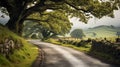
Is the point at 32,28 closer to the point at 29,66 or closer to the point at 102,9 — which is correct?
the point at 102,9

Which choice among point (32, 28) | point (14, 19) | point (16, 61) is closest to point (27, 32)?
point (32, 28)

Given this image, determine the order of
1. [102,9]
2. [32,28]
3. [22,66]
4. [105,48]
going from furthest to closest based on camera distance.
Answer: [32,28] → [102,9] → [105,48] → [22,66]

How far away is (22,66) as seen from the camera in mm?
19547

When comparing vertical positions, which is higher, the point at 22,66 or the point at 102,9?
the point at 102,9

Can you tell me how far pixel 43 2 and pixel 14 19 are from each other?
A: 4952 millimetres

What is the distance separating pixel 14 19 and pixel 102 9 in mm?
12228

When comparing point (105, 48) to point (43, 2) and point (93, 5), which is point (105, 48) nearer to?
point (93, 5)

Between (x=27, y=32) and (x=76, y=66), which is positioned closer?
(x=76, y=66)

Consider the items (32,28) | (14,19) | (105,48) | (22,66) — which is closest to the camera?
(22,66)

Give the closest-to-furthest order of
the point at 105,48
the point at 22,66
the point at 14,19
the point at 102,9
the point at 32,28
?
1. the point at 22,66
2. the point at 105,48
3. the point at 102,9
4. the point at 14,19
5. the point at 32,28

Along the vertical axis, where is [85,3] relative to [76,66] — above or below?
above

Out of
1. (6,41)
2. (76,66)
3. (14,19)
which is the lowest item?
(76,66)

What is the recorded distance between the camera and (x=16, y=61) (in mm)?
20562

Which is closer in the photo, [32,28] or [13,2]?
[13,2]
